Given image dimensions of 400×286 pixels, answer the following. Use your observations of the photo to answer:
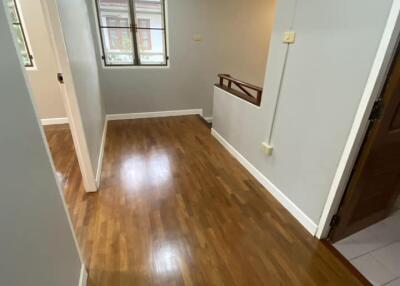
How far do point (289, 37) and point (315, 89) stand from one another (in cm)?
51

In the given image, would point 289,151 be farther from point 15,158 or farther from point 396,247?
point 15,158

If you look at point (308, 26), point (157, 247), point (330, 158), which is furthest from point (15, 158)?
point (308, 26)

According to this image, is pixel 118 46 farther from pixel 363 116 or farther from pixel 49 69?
pixel 363 116

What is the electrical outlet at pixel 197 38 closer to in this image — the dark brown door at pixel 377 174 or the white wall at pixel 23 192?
the dark brown door at pixel 377 174

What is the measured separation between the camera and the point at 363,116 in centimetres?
131

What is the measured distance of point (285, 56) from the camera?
6.05ft

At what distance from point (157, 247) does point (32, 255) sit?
987mm

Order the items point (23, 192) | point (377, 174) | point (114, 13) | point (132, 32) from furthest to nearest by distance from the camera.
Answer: point (132, 32) → point (114, 13) → point (377, 174) → point (23, 192)

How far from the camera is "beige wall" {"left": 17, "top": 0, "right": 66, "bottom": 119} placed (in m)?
3.18

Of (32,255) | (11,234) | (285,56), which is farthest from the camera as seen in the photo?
(285,56)

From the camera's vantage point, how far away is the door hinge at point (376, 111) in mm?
1278

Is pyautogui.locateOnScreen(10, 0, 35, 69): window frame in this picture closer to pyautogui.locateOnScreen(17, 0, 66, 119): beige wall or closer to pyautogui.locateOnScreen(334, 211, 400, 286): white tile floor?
pyautogui.locateOnScreen(17, 0, 66, 119): beige wall

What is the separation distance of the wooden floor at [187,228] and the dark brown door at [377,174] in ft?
1.09

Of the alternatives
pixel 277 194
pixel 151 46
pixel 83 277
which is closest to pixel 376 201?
pixel 277 194
